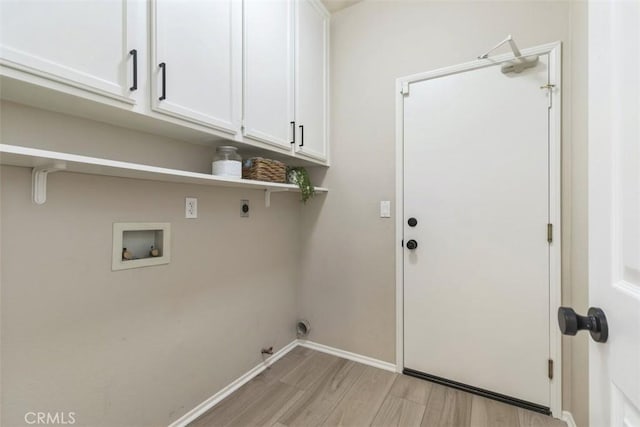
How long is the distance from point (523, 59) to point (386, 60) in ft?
2.80

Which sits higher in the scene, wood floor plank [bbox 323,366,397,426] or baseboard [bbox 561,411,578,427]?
baseboard [bbox 561,411,578,427]

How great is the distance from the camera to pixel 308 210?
241cm

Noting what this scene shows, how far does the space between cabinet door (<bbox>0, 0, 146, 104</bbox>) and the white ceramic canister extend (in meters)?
0.50

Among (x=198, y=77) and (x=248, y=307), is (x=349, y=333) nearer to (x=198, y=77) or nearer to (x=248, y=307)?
(x=248, y=307)

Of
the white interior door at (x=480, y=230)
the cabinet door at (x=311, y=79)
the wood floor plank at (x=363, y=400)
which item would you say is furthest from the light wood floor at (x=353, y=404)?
the cabinet door at (x=311, y=79)

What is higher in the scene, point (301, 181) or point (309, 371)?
point (301, 181)

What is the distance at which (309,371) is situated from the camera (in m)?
2.04

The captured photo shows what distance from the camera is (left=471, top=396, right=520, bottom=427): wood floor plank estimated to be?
1550 mm

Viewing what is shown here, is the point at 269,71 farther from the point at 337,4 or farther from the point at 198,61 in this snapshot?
the point at 337,4

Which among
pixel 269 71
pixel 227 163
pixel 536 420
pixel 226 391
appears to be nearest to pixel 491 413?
pixel 536 420

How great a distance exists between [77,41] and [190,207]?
0.85m

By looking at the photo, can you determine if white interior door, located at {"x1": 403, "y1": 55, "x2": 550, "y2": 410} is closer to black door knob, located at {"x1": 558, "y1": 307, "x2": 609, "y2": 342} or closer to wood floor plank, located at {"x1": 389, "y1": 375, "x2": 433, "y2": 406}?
wood floor plank, located at {"x1": 389, "y1": 375, "x2": 433, "y2": 406}

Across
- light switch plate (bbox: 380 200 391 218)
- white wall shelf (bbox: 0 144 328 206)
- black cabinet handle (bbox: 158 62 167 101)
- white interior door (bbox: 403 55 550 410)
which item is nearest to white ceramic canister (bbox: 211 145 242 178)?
white wall shelf (bbox: 0 144 328 206)

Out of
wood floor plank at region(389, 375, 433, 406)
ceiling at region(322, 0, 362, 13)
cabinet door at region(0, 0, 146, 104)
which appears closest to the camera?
cabinet door at region(0, 0, 146, 104)
